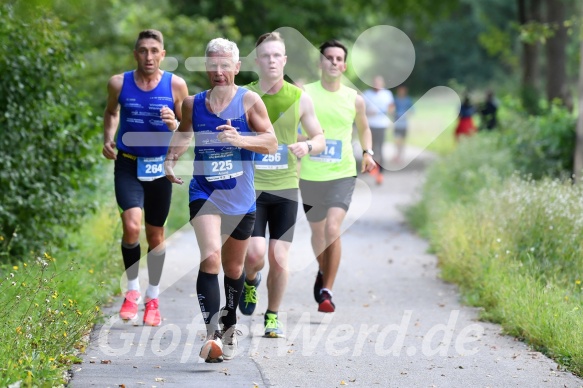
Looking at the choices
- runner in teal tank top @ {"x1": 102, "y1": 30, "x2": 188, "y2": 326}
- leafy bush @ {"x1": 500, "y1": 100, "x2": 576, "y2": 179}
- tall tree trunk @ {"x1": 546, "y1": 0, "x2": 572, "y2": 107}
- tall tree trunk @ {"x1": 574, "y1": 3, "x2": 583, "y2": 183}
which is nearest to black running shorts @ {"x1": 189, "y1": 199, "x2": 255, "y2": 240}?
runner in teal tank top @ {"x1": 102, "y1": 30, "x2": 188, "y2": 326}

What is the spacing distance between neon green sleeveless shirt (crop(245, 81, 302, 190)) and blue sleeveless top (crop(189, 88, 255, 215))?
0.90 m

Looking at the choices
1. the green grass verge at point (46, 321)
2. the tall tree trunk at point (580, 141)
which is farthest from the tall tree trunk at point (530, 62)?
the green grass verge at point (46, 321)

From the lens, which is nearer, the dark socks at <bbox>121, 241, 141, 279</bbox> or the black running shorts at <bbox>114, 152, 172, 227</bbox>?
the black running shorts at <bbox>114, 152, 172, 227</bbox>

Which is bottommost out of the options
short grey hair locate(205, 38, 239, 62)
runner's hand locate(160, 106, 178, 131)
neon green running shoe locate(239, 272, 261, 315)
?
neon green running shoe locate(239, 272, 261, 315)

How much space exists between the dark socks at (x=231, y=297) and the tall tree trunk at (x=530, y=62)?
54.7 ft

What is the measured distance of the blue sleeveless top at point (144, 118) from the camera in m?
8.02

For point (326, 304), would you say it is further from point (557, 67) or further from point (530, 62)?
point (530, 62)

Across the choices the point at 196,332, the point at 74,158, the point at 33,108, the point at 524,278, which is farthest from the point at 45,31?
the point at 524,278

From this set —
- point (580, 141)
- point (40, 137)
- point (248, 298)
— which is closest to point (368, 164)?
point (248, 298)

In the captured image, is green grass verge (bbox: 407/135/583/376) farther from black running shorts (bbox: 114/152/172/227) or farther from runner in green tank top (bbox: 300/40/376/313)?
black running shorts (bbox: 114/152/172/227)

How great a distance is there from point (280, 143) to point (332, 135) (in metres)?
1.16

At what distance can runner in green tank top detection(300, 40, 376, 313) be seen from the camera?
28.7 feet

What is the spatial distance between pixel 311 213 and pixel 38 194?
2.46 m

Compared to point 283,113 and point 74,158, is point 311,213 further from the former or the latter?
point 74,158
